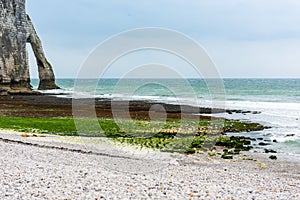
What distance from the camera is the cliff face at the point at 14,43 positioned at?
227ft

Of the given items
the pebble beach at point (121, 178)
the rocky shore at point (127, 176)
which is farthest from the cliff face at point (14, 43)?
the pebble beach at point (121, 178)

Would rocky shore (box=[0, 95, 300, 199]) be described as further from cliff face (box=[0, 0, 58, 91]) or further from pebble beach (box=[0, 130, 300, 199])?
cliff face (box=[0, 0, 58, 91])

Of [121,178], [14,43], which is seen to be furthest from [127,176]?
[14,43]

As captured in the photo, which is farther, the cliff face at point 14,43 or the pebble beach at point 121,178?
the cliff face at point 14,43

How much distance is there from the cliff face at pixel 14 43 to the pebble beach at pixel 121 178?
5435 centimetres

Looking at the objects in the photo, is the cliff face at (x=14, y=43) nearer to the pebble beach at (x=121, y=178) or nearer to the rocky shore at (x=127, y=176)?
the rocky shore at (x=127, y=176)

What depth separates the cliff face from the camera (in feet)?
227

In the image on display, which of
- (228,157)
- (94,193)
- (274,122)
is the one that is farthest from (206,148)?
(274,122)

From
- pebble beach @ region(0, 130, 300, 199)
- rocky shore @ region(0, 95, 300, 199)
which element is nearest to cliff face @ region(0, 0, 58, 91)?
rocky shore @ region(0, 95, 300, 199)

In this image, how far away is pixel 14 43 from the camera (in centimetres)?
7225

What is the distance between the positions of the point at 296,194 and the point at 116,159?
770cm

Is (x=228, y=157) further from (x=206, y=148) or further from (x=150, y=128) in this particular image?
(x=150, y=128)

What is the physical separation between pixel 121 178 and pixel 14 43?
65.8m

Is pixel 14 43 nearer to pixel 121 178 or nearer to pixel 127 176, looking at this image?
pixel 127 176
